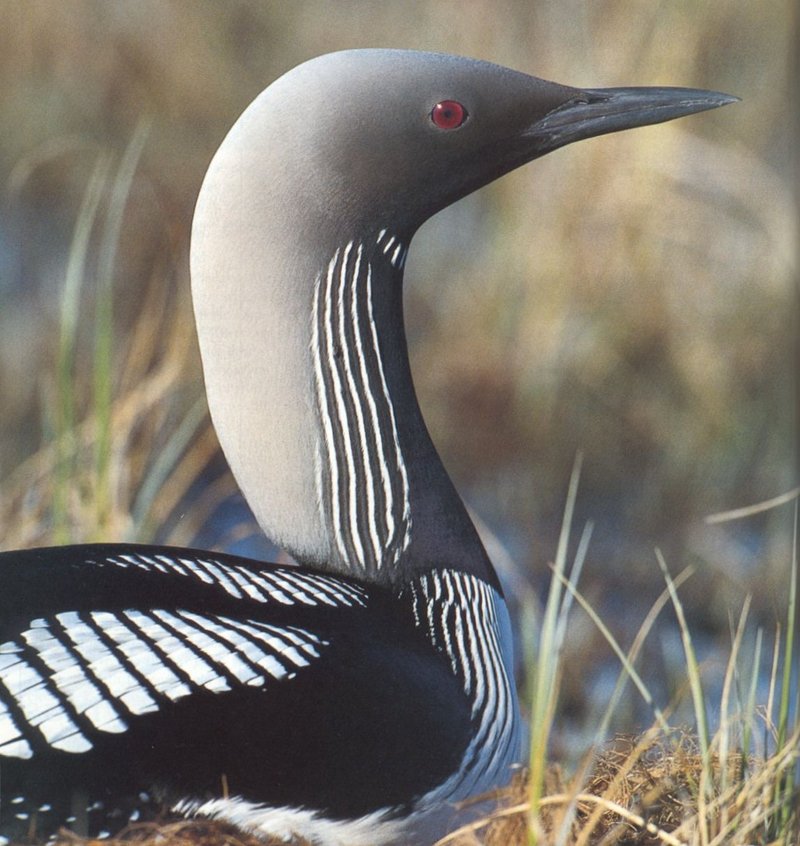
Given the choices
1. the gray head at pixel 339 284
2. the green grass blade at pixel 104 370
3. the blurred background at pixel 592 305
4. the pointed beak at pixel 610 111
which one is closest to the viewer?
the gray head at pixel 339 284

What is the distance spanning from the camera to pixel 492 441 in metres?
4.36

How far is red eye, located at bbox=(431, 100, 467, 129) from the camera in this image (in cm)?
189

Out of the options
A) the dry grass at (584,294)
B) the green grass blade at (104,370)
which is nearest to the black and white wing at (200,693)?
the green grass blade at (104,370)

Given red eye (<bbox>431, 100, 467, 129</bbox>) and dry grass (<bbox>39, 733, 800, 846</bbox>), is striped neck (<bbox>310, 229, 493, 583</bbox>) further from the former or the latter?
dry grass (<bbox>39, 733, 800, 846</bbox>)

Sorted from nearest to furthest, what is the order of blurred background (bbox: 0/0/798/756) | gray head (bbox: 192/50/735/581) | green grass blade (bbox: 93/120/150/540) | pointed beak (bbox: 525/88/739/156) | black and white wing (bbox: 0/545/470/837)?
black and white wing (bbox: 0/545/470/837) → gray head (bbox: 192/50/735/581) → pointed beak (bbox: 525/88/739/156) → green grass blade (bbox: 93/120/150/540) → blurred background (bbox: 0/0/798/756)

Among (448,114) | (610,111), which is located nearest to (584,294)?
(610,111)

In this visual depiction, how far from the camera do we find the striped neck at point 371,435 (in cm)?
187

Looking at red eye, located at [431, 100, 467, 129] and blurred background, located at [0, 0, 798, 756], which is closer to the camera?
red eye, located at [431, 100, 467, 129]

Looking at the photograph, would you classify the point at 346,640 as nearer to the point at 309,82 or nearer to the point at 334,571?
the point at 334,571

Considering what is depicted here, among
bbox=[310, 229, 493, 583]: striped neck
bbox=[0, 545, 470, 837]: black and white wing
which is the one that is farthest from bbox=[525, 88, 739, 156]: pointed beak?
bbox=[0, 545, 470, 837]: black and white wing

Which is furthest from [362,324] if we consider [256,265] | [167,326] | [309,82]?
[167,326]

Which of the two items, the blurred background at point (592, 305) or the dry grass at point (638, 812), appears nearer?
the dry grass at point (638, 812)

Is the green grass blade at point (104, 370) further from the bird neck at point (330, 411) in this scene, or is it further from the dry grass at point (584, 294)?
the dry grass at point (584, 294)

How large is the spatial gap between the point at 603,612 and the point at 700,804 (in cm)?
207
